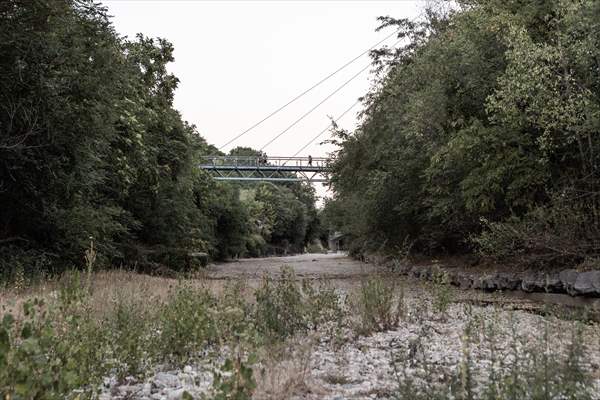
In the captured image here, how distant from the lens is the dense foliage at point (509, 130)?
1137 cm

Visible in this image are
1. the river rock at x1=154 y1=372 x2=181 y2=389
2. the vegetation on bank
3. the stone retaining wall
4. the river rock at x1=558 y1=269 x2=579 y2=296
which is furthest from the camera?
the river rock at x1=558 y1=269 x2=579 y2=296

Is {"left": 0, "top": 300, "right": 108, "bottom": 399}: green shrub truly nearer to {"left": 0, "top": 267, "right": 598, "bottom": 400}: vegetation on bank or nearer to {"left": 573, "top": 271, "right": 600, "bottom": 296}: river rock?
{"left": 0, "top": 267, "right": 598, "bottom": 400}: vegetation on bank

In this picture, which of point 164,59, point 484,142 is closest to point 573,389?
point 484,142

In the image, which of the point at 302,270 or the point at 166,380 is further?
the point at 302,270

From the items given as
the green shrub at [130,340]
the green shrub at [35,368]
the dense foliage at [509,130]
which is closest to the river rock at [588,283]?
the dense foliage at [509,130]

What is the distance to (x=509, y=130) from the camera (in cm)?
1315

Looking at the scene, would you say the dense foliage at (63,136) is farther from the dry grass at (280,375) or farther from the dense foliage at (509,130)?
the dense foliage at (509,130)

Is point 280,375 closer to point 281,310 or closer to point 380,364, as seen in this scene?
point 380,364

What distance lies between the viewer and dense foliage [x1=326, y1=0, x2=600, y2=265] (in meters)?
11.4

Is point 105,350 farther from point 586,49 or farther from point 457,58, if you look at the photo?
point 457,58

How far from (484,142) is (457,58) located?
9.30ft

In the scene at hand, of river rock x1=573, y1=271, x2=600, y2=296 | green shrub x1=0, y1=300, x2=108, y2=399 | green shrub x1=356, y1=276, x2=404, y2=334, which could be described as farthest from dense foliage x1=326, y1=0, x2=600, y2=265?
green shrub x1=0, y1=300, x2=108, y2=399

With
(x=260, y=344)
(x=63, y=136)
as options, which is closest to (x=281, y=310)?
(x=260, y=344)

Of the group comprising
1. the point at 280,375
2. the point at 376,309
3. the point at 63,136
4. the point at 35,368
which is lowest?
the point at 280,375
